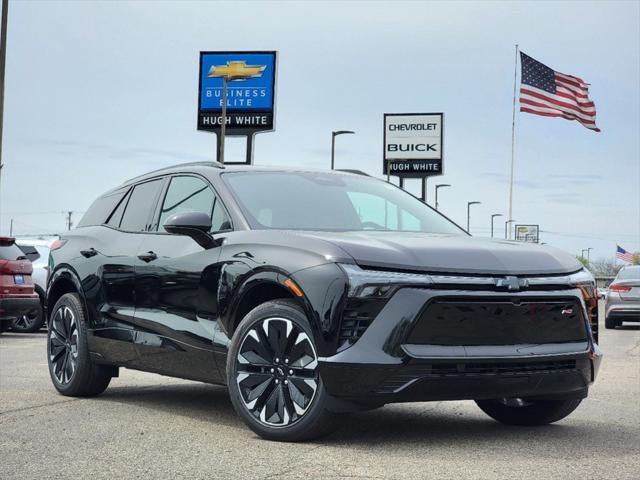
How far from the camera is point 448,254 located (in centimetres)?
589

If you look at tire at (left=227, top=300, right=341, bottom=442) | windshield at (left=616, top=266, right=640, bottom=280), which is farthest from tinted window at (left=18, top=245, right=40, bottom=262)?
tire at (left=227, top=300, right=341, bottom=442)

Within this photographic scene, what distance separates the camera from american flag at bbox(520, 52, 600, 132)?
34.3 metres

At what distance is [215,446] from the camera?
593 cm

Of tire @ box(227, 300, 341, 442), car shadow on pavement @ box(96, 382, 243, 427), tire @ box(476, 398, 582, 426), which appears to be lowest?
car shadow on pavement @ box(96, 382, 243, 427)

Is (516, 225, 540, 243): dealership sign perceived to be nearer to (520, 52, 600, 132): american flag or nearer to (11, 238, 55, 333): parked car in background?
(520, 52, 600, 132): american flag

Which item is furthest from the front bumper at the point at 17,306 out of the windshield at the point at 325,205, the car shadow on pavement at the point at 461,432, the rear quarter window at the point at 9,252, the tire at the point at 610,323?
the tire at the point at 610,323

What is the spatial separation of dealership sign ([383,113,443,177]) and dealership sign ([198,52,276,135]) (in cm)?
2093

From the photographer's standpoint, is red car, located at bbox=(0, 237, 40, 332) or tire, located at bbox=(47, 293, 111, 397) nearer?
tire, located at bbox=(47, 293, 111, 397)

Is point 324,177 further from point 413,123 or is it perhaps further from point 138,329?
point 413,123

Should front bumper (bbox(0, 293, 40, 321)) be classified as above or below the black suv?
below

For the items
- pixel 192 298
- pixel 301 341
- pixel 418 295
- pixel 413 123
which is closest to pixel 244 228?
pixel 192 298

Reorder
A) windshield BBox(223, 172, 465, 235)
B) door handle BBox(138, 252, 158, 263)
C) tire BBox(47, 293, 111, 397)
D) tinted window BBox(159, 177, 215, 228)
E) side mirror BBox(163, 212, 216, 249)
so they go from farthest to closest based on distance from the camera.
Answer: tire BBox(47, 293, 111, 397)
door handle BBox(138, 252, 158, 263)
tinted window BBox(159, 177, 215, 228)
windshield BBox(223, 172, 465, 235)
side mirror BBox(163, 212, 216, 249)

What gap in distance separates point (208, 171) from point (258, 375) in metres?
1.83

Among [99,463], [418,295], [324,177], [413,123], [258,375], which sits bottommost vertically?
[99,463]
